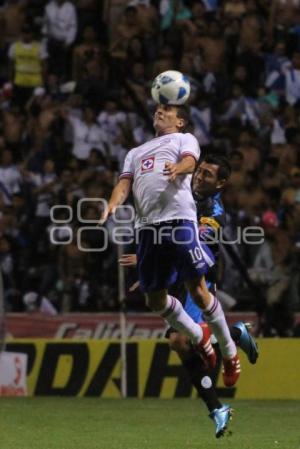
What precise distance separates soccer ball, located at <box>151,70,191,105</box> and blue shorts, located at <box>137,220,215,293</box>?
0.98m

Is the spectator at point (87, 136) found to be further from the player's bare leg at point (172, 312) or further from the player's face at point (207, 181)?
the player's bare leg at point (172, 312)

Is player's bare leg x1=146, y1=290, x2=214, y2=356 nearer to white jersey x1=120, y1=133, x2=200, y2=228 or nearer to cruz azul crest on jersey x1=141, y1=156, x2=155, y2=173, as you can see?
white jersey x1=120, y1=133, x2=200, y2=228

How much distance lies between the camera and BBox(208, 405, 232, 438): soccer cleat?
35.6ft

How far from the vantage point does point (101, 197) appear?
768 inches

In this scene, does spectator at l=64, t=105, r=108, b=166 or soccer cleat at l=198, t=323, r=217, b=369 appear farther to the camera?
spectator at l=64, t=105, r=108, b=166

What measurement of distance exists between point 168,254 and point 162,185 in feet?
1.84

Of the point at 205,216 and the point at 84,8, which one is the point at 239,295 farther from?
the point at 84,8

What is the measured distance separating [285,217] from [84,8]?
7481 mm

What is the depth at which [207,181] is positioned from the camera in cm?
1252

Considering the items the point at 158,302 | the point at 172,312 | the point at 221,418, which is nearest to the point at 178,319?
the point at 172,312

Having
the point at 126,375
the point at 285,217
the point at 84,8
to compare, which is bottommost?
the point at 126,375

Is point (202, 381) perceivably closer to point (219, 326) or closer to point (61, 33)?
point (219, 326)

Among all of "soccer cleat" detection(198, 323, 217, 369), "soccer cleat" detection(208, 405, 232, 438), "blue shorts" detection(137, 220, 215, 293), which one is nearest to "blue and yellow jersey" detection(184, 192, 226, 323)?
"soccer cleat" detection(198, 323, 217, 369)

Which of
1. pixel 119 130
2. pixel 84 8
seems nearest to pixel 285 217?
pixel 119 130
